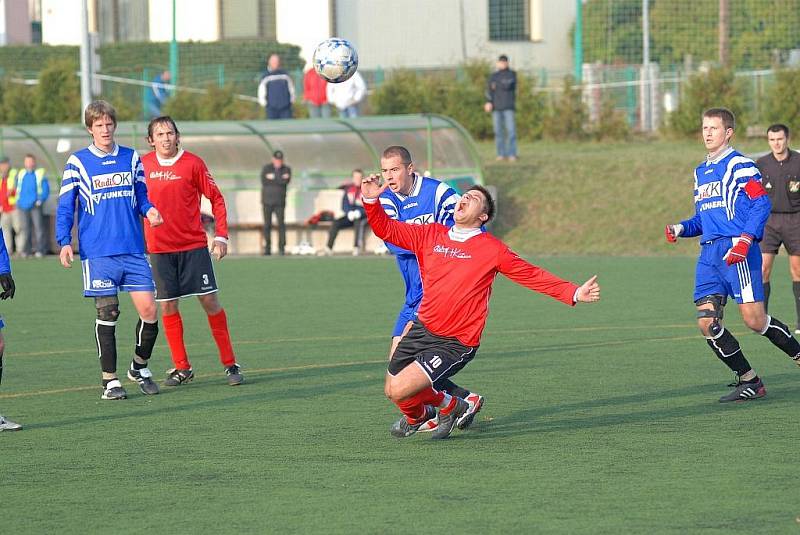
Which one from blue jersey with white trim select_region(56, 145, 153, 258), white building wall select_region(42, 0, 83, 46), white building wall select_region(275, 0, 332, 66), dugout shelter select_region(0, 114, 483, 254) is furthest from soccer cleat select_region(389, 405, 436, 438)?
white building wall select_region(42, 0, 83, 46)

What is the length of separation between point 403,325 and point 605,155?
21.9 meters

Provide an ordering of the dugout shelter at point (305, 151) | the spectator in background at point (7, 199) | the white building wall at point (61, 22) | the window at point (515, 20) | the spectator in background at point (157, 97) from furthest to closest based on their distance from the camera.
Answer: the white building wall at point (61, 22), the window at point (515, 20), the spectator in background at point (157, 97), the dugout shelter at point (305, 151), the spectator in background at point (7, 199)

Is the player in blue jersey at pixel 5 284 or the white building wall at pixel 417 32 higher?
the white building wall at pixel 417 32

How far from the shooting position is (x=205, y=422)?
8828 mm

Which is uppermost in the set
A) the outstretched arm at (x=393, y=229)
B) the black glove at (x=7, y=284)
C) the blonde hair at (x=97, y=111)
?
the blonde hair at (x=97, y=111)

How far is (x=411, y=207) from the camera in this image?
28.9 ft

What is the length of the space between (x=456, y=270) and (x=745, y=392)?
8.54 ft

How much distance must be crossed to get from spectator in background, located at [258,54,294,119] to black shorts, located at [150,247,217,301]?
61.8 feet

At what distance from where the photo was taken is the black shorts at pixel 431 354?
7879 millimetres

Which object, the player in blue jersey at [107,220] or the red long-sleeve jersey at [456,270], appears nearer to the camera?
the red long-sleeve jersey at [456,270]

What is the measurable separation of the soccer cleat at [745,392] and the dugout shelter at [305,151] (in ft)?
58.4

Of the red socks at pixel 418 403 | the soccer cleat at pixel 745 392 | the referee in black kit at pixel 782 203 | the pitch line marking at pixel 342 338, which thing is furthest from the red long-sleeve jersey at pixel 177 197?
the referee in black kit at pixel 782 203

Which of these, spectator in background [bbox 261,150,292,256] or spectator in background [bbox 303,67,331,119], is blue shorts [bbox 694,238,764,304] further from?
spectator in background [bbox 303,67,331,119]

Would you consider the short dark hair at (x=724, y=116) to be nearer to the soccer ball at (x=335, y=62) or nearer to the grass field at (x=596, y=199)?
the soccer ball at (x=335, y=62)
